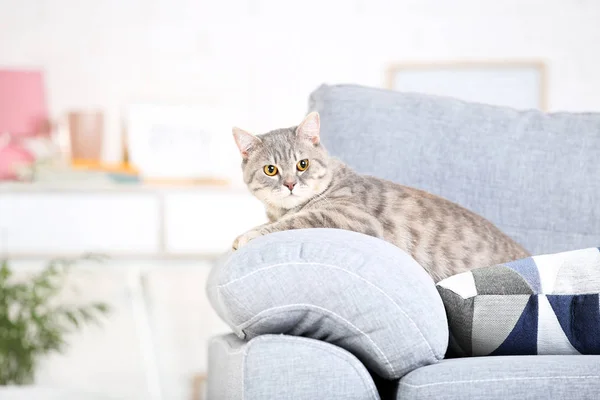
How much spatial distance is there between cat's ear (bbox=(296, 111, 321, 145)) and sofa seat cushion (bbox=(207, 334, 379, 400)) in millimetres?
632

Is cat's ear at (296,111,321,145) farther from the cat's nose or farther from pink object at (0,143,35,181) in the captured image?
pink object at (0,143,35,181)

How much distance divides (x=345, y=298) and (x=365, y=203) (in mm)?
468

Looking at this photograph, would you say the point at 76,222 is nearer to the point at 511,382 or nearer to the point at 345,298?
the point at 345,298

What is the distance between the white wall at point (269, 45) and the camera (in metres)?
3.32

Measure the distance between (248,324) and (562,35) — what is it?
2705 mm

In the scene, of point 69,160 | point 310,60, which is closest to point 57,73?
point 69,160

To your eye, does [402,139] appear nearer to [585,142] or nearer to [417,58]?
[585,142]

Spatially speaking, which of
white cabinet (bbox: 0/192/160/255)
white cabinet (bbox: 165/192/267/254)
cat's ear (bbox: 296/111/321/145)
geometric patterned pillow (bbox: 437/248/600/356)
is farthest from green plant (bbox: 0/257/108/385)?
geometric patterned pillow (bbox: 437/248/600/356)

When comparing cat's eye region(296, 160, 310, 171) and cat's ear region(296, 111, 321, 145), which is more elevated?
cat's ear region(296, 111, 321, 145)

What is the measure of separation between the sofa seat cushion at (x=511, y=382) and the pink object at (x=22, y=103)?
2.70m

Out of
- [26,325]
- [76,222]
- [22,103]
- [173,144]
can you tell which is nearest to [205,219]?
[173,144]

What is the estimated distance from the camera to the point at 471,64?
11.0 feet

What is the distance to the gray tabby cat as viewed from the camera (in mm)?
1489

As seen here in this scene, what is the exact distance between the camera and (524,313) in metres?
1.15
